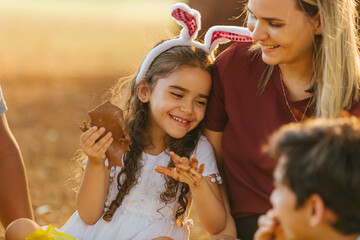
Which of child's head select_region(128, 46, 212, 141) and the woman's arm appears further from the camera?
child's head select_region(128, 46, 212, 141)

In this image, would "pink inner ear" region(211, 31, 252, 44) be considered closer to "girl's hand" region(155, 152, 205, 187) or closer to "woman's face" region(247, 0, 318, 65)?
"woman's face" region(247, 0, 318, 65)

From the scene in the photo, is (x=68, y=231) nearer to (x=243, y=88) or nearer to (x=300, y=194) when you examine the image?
(x=243, y=88)

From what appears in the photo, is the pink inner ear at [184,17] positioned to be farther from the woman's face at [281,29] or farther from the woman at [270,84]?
the woman's face at [281,29]

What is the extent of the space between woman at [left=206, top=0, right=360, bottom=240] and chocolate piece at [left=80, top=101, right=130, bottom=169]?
20.3 inches

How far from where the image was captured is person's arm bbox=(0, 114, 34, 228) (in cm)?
334

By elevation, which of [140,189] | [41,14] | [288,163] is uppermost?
[288,163]

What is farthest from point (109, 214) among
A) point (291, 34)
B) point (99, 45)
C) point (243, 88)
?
point (99, 45)

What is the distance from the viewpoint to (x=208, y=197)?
112 inches

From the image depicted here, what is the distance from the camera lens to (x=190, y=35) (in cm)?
324

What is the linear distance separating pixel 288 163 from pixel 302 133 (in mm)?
100

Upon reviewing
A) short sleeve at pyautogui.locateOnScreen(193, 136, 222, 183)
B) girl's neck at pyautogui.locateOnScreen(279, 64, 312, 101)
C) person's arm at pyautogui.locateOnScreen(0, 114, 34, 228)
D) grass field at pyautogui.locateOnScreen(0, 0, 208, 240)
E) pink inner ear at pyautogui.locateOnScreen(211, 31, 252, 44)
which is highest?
pink inner ear at pyautogui.locateOnScreen(211, 31, 252, 44)

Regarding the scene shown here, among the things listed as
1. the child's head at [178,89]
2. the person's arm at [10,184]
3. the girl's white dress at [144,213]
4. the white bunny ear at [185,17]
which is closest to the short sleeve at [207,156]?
the girl's white dress at [144,213]

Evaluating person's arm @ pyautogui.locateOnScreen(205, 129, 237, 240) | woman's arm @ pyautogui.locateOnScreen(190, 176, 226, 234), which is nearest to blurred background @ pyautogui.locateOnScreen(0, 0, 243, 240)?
person's arm @ pyautogui.locateOnScreen(205, 129, 237, 240)

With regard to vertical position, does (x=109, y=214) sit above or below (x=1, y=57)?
above
